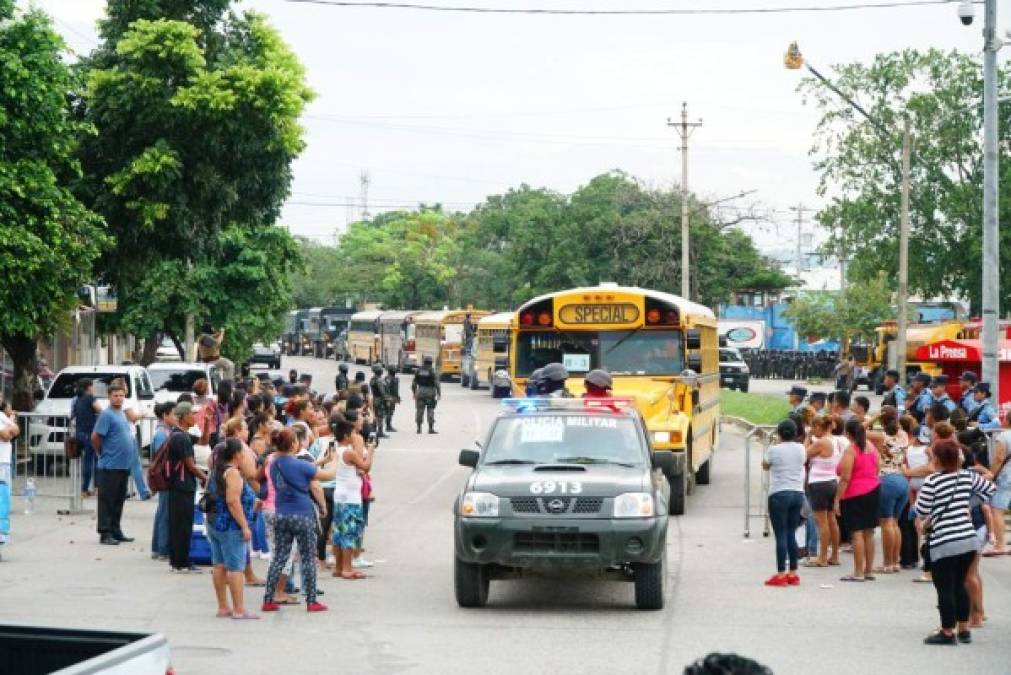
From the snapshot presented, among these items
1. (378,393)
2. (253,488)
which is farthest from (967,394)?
(378,393)

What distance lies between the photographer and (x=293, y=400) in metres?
18.5

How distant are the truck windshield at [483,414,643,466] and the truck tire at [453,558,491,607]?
1.15m

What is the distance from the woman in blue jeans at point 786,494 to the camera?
53.5 ft

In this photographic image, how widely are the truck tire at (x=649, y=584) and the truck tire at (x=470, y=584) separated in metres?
1.33

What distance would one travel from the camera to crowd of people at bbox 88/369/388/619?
563 inches

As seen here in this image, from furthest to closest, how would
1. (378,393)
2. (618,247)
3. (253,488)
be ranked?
(618,247), (378,393), (253,488)

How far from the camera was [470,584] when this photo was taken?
48.3 ft

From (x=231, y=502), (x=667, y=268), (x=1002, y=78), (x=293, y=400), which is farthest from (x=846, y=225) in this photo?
(x=231, y=502)

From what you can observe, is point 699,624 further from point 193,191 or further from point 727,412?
point 727,412

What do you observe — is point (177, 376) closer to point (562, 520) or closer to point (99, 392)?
point (99, 392)

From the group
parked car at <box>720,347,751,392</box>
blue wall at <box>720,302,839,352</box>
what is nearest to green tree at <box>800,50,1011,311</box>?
parked car at <box>720,347,751,392</box>

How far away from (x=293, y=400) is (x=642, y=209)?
205ft

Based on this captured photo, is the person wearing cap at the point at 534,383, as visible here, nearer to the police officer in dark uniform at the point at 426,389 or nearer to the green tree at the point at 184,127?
the green tree at the point at 184,127

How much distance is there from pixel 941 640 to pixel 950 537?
2.83 feet
